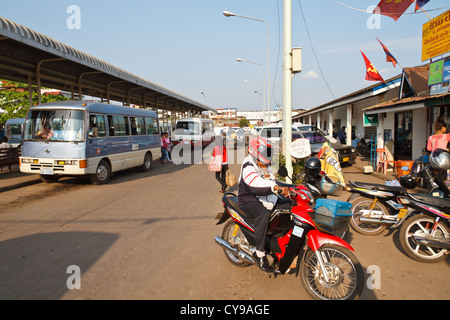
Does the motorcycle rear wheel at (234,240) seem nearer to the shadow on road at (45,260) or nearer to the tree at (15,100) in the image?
the shadow on road at (45,260)

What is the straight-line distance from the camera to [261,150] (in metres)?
3.59

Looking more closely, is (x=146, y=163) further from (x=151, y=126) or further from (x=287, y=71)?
(x=287, y=71)

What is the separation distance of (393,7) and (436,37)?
1.74m

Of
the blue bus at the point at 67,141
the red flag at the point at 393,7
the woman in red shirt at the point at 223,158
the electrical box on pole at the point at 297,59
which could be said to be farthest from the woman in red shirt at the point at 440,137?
the blue bus at the point at 67,141

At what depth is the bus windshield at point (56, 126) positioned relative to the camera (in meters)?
9.60

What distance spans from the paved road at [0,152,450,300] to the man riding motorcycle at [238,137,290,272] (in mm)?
564

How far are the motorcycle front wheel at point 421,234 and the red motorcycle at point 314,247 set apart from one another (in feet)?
5.76

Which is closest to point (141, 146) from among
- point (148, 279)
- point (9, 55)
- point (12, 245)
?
point (9, 55)

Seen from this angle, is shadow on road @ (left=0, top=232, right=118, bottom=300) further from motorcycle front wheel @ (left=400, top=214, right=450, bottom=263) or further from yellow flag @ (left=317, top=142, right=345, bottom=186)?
yellow flag @ (left=317, top=142, right=345, bottom=186)

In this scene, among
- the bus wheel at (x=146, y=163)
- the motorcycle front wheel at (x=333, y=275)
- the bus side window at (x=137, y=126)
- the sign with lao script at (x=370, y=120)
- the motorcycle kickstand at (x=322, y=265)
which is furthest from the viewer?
the bus wheel at (x=146, y=163)

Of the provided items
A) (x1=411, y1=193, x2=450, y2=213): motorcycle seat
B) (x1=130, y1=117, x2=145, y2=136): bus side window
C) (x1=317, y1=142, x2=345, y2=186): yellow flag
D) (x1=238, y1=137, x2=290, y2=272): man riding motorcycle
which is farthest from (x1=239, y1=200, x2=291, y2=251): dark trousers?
(x1=130, y1=117, x2=145, y2=136): bus side window

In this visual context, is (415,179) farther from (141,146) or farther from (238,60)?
(238,60)

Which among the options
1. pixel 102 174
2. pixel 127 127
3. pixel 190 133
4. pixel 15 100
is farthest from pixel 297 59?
pixel 15 100
